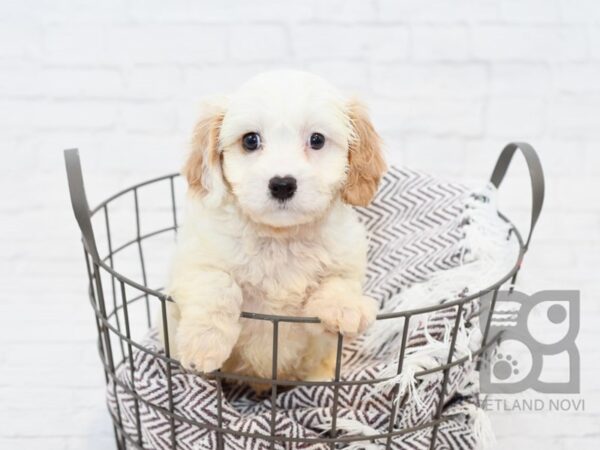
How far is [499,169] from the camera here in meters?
1.91

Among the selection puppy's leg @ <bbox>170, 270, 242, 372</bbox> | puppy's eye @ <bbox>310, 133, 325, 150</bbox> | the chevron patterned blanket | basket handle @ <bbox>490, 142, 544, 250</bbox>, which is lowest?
the chevron patterned blanket

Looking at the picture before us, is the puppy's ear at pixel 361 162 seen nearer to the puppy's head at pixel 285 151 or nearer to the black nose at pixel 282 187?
the puppy's head at pixel 285 151

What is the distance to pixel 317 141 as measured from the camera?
1.50 m

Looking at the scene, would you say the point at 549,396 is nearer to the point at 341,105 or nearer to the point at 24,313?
the point at 341,105

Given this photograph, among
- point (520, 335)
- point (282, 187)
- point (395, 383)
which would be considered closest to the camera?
point (282, 187)

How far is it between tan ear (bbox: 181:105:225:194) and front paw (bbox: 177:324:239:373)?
0.93 ft

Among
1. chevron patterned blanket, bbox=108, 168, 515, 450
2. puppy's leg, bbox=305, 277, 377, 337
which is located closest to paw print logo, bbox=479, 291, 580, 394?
chevron patterned blanket, bbox=108, 168, 515, 450

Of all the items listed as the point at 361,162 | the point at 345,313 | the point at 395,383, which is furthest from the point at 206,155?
the point at 395,383

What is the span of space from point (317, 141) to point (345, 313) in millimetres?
327

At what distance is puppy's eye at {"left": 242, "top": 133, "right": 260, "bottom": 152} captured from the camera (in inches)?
58.3

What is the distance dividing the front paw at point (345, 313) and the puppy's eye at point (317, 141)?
0.29 metres

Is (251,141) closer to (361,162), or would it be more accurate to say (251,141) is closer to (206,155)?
(206,155)

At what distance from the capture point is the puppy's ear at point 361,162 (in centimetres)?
154

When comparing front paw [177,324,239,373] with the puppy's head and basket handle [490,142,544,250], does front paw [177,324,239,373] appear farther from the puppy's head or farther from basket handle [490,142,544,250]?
basket handle [490,142,544,250]
